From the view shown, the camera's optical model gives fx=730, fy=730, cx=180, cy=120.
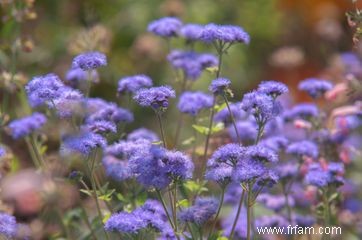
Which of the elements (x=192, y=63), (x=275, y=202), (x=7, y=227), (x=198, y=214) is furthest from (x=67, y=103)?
(x=275, y=202)

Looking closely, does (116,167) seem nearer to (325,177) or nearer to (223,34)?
(223,34)

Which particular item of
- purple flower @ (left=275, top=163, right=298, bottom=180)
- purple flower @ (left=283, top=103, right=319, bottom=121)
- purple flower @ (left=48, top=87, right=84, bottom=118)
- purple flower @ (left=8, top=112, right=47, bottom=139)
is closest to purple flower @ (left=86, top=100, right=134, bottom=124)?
purple flower @ (left=8, top=112, right=47, bottom=139)

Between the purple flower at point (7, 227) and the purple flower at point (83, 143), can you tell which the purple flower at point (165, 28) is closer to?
the purple flower at point (83, 143)

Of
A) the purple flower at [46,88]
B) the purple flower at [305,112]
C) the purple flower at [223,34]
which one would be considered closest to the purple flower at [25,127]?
the purple flower at [46,88]

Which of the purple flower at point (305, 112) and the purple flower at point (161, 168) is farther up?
the purple flower at point (305, 112)

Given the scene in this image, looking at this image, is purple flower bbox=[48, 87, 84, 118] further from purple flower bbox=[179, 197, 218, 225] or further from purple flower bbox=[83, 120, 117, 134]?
purple flower bbox=[179, 197, 218, 225]

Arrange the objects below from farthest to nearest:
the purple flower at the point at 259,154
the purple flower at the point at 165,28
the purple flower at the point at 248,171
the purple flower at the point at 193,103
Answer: the purple flower at the point at 165,28, the purple flower at the point at 193,103, the purple flower at the point at 259,154, the purple flower at the point at 248,171

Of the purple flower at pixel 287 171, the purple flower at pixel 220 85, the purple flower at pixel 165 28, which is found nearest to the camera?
the purple flower at pixel 220 85
